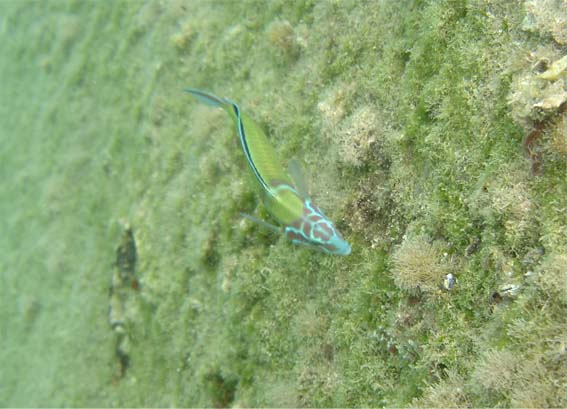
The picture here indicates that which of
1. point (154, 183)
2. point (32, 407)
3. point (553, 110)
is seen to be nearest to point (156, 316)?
point (154, 183)

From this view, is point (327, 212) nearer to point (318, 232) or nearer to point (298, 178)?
point (298, 178)

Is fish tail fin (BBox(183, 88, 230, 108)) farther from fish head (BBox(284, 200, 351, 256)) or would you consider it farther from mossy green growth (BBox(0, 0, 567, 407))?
fish head (BBox(284, 200, 351, 256))

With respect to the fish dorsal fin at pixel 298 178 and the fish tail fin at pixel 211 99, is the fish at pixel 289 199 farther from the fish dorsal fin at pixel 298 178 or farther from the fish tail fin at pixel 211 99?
the fish tail fin at pixel 211 99

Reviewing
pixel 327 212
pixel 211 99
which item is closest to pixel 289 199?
pixel 327 212

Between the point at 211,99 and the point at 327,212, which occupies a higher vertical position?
the point at 211,99

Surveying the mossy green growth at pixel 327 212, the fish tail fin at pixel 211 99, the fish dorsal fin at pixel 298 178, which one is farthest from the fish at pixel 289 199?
the mossy green growth at pixel 327 212
